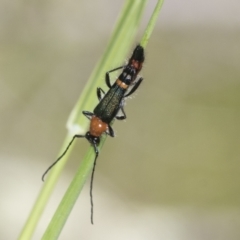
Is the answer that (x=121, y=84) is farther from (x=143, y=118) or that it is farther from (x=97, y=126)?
(x=143, y=118)

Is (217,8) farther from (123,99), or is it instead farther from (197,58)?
(123,99)

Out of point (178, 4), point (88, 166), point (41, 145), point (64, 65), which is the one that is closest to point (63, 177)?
point (41, 145)

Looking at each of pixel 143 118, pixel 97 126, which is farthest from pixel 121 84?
pixel 143 118

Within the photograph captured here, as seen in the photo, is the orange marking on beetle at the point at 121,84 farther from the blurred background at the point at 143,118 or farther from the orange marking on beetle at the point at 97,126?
the blurred background at the point at 143,118

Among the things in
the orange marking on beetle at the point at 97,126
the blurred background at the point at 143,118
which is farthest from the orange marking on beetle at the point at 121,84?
the blurred background at the point at 143,118

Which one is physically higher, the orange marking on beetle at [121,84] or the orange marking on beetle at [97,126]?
the orange marking on beetle at [121,84]

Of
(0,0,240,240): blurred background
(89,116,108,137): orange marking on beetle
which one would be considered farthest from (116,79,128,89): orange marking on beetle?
(0,0,240,240): blurred background
